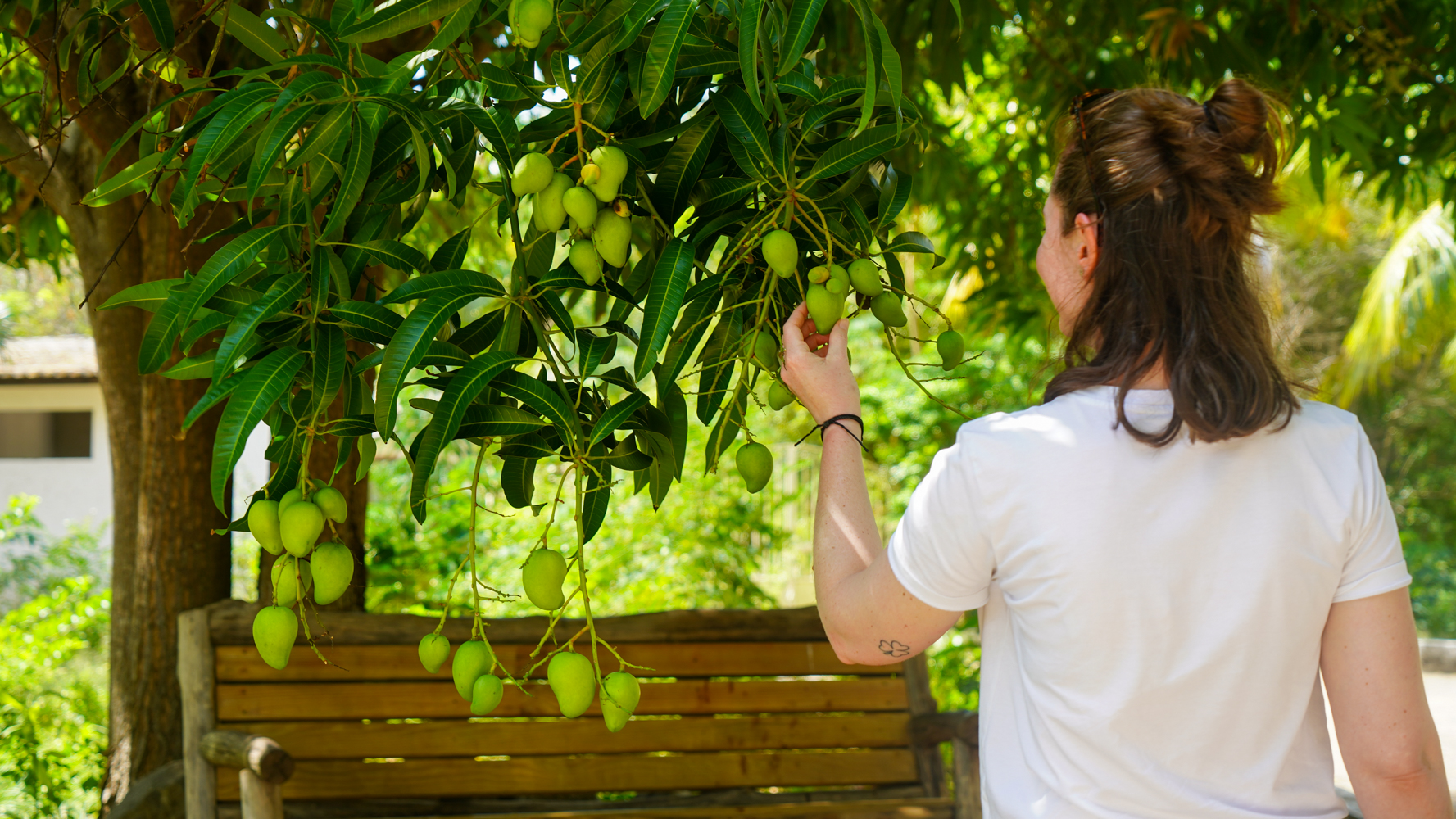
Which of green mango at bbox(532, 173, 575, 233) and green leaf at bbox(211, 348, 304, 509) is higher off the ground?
green mango at bbox(532, 173, 575, 233)

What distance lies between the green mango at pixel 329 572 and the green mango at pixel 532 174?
0.31m

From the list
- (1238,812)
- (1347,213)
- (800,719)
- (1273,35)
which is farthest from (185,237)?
(1347,213)

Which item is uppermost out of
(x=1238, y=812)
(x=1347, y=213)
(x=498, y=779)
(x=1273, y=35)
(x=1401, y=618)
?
(x=1347, y=213)

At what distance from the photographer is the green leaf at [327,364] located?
0.79 m

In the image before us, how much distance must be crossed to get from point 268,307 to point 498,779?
1.74 metres

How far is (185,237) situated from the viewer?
205 centimetres

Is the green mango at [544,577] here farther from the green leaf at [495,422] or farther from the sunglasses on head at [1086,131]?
the sunglasses on head at [1086,131]

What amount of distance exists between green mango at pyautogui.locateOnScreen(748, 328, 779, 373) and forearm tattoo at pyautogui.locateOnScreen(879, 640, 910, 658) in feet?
0.84

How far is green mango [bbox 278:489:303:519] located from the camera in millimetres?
799

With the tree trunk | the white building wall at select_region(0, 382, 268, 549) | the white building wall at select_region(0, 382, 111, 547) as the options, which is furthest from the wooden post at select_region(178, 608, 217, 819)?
the white building wall at select_region(0, 382, 111, 547)

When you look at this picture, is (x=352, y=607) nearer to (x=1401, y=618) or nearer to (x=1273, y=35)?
(x=1401, y=618)

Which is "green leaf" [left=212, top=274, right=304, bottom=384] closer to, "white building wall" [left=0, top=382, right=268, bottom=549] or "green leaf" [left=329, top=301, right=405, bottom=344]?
"green leaf" [left=329, top=301, right=405, bottom=344]

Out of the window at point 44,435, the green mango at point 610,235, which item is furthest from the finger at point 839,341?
the window at point 44,435

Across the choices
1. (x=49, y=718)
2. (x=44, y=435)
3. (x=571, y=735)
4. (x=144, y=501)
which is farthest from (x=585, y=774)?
(x=44, y=435)
